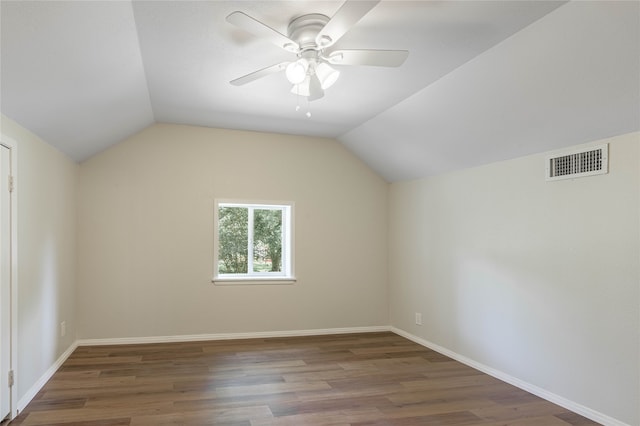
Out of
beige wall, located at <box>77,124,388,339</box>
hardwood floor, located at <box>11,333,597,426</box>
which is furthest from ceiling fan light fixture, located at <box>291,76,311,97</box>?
beige wall, located at <box>77,124,388,339</box>

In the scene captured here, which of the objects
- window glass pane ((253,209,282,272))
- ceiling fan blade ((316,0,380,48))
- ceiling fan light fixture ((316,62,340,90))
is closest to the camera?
ceiling fan blade ((316,0,380,48))

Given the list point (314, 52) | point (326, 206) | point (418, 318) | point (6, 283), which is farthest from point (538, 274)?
point (6, 283)

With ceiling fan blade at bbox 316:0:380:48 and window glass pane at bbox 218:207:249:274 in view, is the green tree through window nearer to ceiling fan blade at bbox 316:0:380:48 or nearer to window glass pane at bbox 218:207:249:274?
window glass pane at bbox 218:207:249:274

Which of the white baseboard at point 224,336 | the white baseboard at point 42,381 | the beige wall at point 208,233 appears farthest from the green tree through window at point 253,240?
the white baseboard at point 42,381

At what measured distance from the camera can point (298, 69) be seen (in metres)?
2.59

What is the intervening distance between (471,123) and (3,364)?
3.74 meters

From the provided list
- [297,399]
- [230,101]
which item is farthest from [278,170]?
[297,399]

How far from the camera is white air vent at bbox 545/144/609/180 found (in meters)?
3.04

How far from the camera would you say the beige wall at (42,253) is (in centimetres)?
312

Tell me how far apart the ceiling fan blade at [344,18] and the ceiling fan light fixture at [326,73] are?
29 centimetres

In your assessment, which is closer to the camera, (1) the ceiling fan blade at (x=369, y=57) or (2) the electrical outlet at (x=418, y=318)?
(1) the ceiling fan blade at (x=369, y=57)

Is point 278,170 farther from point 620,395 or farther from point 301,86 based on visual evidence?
point 620,395

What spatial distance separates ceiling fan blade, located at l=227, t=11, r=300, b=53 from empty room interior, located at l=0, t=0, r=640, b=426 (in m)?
0.01

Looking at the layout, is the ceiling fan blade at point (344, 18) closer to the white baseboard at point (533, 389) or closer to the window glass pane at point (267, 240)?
the white baseboard at point (533, 389)
